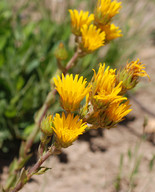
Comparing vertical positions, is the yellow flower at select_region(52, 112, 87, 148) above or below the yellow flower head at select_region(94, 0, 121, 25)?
below

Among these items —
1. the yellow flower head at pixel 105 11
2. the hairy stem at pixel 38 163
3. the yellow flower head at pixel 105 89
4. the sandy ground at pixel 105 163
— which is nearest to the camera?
the yellow flower head at pixel 105 89

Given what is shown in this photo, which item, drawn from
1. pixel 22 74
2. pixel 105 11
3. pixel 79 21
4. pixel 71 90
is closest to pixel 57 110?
pixel 22 74

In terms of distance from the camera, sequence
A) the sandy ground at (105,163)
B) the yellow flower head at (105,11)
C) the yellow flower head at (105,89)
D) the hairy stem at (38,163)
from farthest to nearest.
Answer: the sandy ground at (105,163) → the yellow flower head at (105,11) → the hairy stem at (38,163) → the yellow flower head at (105,89)

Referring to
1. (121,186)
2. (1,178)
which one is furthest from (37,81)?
(121,186)

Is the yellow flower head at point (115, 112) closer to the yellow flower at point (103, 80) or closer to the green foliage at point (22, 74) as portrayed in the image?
the yellow flower at point (103, 80)

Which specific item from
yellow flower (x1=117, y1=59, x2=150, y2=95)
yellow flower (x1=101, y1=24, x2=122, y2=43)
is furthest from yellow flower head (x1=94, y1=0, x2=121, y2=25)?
yellow flower (x1=117, y1=59, x2=150, y2=95)

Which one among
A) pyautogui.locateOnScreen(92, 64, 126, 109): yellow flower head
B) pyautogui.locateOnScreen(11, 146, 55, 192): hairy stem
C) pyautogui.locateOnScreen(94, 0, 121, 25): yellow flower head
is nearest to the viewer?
pyautogui.locateOnScreen(92, 64, 126, 109): yellow flower head

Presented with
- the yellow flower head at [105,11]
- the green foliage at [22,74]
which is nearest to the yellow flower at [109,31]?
the yellow flower head at [105,11]

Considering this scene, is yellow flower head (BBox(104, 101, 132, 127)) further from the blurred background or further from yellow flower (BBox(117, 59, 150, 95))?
the blurred background
